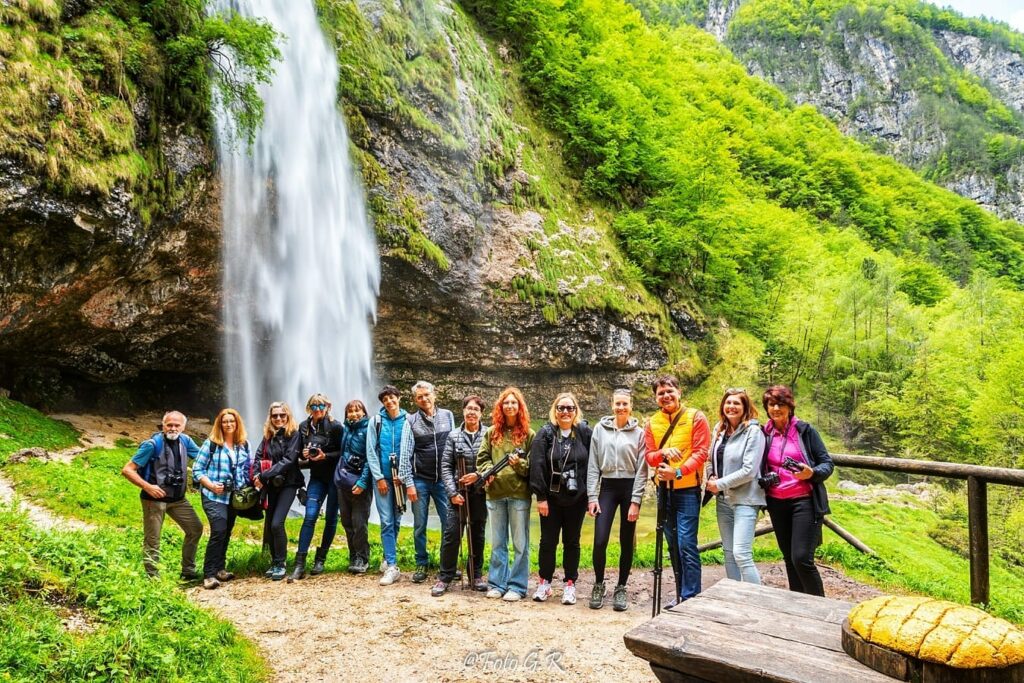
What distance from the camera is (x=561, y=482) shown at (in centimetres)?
623

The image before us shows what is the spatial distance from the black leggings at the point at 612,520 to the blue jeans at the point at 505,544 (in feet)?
2.64

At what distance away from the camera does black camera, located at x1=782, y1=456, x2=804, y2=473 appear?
5.27m

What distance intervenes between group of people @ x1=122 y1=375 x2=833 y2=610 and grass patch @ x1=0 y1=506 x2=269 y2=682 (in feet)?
6.98

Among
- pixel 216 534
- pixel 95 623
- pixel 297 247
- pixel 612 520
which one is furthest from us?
pixel 297 247

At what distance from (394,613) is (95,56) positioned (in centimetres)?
1224

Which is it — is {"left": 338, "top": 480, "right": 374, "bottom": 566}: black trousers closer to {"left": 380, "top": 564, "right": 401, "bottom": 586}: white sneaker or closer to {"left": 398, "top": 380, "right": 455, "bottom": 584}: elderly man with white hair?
{"left": 380, "top": 564, "right": 401, "bottom": 586}: white sneaker

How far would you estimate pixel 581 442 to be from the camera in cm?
642

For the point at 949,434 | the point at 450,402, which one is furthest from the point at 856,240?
the point at 450,402

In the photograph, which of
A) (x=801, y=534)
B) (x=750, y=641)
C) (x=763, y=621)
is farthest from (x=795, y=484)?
(x=750, y=641)

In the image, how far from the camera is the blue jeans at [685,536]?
5.89 meters

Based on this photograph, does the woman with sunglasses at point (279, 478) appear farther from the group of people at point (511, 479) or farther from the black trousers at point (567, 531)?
the black trousers at point (567, 531)

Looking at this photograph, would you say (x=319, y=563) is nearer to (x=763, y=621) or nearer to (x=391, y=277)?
(x=763, y=621)

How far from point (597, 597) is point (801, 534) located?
2180 mm

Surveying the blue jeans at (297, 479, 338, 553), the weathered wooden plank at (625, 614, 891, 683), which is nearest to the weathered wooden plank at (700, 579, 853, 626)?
the weathered wooden plank at (625, 614, 891, 683)
